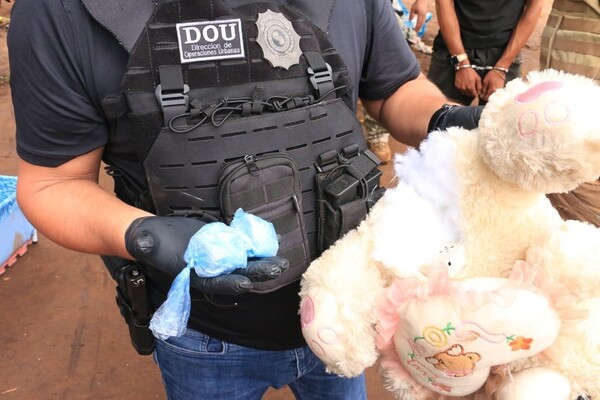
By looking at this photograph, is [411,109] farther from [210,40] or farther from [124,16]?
[124,16]

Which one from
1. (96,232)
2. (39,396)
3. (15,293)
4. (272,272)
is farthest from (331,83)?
(15,293)

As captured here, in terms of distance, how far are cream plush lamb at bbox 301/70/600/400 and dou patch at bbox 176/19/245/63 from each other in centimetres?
41

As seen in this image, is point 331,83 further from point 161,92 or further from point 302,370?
point 302,370

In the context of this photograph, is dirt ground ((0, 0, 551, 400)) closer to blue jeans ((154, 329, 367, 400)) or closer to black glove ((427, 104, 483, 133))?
blue jeans ((154, 329, 367, 400))

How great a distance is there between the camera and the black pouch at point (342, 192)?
46.3 inches

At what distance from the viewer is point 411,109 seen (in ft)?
4.65

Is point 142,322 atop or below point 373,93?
below

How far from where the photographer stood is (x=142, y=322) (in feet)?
4.42

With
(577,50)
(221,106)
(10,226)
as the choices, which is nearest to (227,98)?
(221,106)

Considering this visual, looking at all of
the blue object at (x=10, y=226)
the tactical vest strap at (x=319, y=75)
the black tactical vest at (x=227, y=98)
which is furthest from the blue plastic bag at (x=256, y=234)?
the blue object at (x=10, y=226)

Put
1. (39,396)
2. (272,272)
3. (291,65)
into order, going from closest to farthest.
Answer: (272,272)
(291,65)
(39,396)

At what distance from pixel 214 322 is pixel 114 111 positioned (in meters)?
0.52

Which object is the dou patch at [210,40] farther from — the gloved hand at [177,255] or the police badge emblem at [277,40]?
the gloved hand at [177,255]

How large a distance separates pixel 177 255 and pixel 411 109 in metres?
0.73
